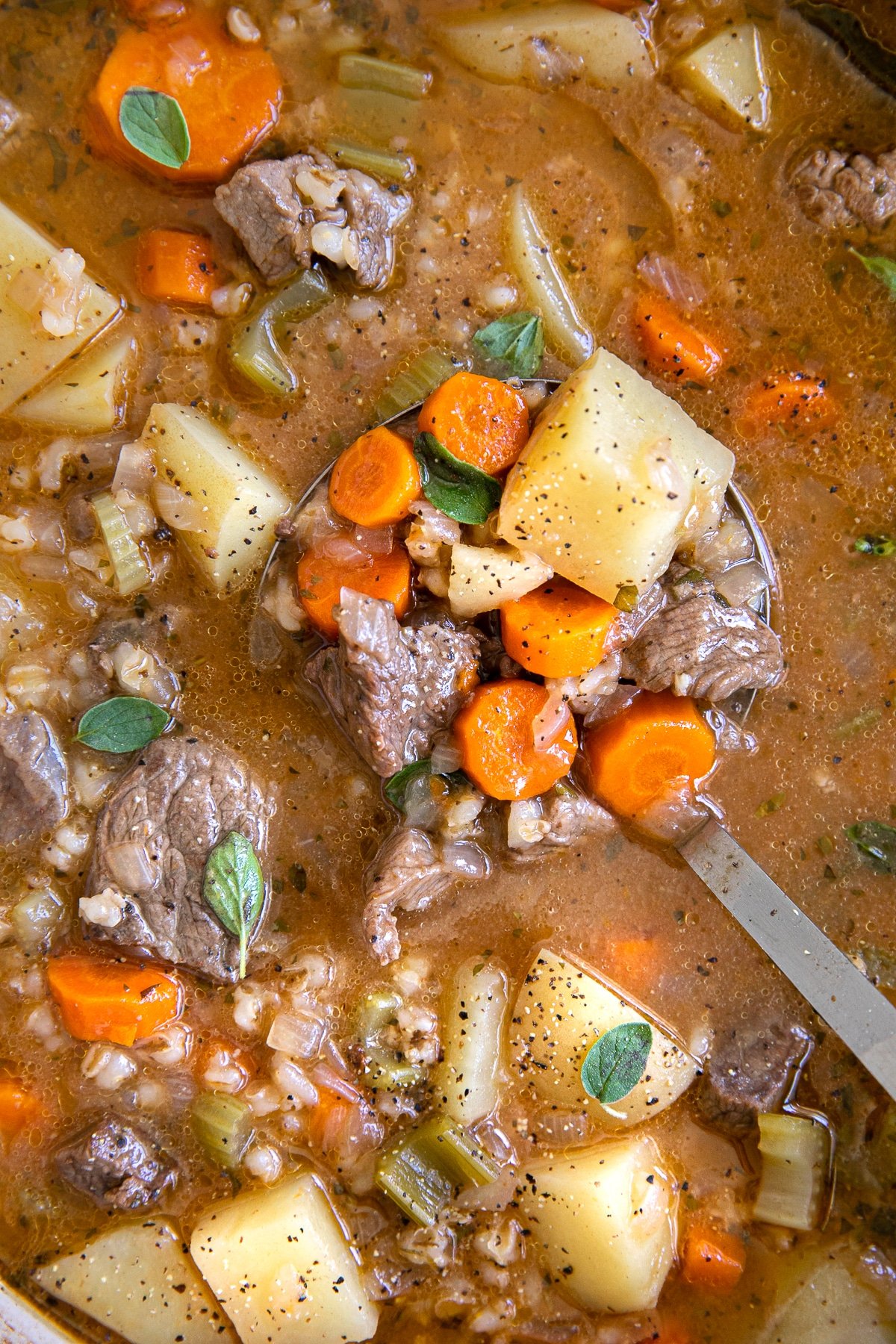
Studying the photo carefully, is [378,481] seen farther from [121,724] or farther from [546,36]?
[546,36]

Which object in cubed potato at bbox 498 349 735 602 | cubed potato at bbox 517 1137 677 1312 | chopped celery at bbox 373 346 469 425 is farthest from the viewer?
chopped celery at bbox 373 346 469 425

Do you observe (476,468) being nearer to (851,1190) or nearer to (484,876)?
(484,876)

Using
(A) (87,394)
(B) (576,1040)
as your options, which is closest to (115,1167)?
(B) (576,1040)

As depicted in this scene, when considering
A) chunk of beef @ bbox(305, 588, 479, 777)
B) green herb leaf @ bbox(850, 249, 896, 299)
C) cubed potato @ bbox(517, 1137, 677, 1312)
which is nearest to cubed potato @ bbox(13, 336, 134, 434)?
chunk of beef @ bbox(305, 588, 479, 777)

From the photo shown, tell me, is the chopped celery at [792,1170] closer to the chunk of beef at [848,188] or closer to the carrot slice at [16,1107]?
the carrot slice at [16,1107]

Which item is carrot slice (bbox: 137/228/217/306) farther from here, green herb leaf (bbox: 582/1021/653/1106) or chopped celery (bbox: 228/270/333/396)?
green herb leaf (bbox: 582/1021/653/1106)

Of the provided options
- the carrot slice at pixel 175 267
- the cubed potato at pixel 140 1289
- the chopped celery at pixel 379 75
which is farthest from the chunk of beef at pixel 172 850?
the chopped celery at pixel 379 75
